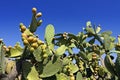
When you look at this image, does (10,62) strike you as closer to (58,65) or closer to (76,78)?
(58,65)

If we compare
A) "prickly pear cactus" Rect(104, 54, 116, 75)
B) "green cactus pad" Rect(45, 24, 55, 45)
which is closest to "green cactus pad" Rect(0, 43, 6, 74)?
"green cactus pad" Rect(45, 24, 55, 45)

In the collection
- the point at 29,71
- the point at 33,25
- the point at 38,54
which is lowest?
the point at 29,71

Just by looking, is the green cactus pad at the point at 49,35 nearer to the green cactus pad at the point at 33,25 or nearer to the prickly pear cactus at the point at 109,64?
the green cactus pad at the point at 33,25

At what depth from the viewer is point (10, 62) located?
235 centimetres

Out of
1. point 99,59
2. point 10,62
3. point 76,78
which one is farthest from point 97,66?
point 10,62

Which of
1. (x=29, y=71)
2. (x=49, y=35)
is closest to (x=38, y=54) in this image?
(x=29, y=71)

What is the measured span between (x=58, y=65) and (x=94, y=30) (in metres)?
1.32

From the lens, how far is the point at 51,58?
8.26 feet

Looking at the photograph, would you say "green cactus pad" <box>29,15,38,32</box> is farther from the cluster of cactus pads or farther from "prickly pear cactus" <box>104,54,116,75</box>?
"prickly pear cactus" <box>104,54,116,75</box>

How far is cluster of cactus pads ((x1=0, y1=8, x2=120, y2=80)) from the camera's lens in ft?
7.50

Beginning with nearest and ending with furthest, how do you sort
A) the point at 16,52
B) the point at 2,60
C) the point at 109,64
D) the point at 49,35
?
the point at 2,60 < the point at 16,52 < the point at 49,35 < the point at 109,64

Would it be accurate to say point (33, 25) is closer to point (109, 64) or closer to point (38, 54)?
point (38, 54)

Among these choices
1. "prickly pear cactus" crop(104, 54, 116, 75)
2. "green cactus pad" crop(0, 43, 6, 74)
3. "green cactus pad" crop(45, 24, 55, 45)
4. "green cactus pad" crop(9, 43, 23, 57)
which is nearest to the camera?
"green cactus pad" crop(0, 43, 6, 74)

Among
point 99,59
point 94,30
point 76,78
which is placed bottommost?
point 76,78
